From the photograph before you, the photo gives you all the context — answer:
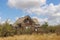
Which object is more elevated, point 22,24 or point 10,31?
point 22,24

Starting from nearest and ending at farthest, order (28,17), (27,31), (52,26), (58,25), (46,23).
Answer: (27,31) < (58,25) < (52,26) < (46,23) < (28,17)

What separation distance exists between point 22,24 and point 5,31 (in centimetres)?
2128

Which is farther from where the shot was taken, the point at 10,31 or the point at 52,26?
the point at 52,26

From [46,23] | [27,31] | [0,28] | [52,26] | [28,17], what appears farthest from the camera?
[28,17]

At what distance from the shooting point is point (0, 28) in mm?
30391

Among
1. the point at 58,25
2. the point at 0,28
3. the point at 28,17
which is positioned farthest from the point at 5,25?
the point at 28,17

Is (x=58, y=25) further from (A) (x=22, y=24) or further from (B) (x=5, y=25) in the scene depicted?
(A) (x=22, y=24)

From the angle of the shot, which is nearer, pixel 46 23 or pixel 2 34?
pixel 2 34

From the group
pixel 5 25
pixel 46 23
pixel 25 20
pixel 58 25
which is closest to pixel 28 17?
pixel 25 20

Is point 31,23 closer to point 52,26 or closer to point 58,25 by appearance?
point 52,26

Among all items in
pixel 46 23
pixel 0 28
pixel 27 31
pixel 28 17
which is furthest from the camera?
pixel 28 17

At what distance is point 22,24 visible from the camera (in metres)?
51.8

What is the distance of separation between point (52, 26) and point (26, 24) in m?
13.7

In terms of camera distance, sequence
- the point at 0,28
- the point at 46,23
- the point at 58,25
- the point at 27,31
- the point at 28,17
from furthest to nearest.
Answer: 1. the point at 28,17
2. the point at 46,23
3. the point at 58,25
4. the point at 27,31
5. the point at 0,28
